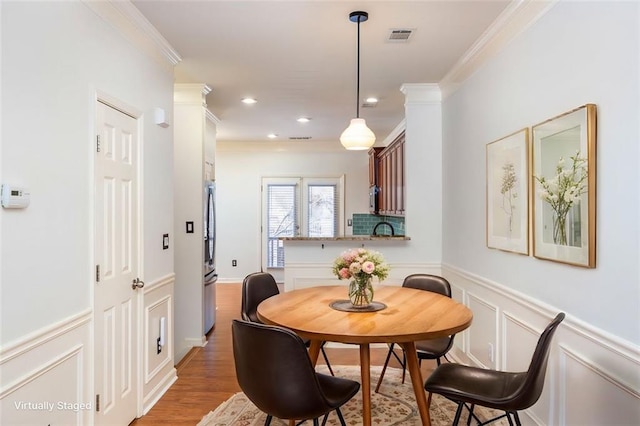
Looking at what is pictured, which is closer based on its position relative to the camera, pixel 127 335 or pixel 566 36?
pixel 566 36

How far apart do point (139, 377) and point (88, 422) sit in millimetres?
675

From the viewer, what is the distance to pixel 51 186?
192 centimetres

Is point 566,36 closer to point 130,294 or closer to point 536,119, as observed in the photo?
point 536,119

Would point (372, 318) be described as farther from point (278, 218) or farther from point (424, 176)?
point (278, 218)

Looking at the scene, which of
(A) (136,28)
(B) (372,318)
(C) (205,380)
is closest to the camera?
(B) (372,318)

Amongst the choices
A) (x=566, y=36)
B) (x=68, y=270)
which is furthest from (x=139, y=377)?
(x=566, y=36)

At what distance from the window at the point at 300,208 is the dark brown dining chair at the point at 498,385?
5.89 m

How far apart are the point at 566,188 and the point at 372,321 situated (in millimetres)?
1178

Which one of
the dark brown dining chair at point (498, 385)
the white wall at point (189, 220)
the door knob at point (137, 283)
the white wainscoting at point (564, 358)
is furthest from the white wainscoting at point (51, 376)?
the white wainscoting at point (564, 358)

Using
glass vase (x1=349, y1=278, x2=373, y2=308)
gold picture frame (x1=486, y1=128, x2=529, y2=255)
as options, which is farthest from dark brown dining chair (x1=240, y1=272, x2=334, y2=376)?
gold picture frame (x1=486, y1=128, x2=529, y2=255)

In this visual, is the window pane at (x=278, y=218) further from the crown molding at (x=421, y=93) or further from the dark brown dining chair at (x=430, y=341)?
the dark brown dining chair at (x=430, y=341)

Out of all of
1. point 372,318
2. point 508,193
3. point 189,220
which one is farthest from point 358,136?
point 189,220

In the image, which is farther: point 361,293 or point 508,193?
point 508,193

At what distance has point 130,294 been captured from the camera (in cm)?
277
